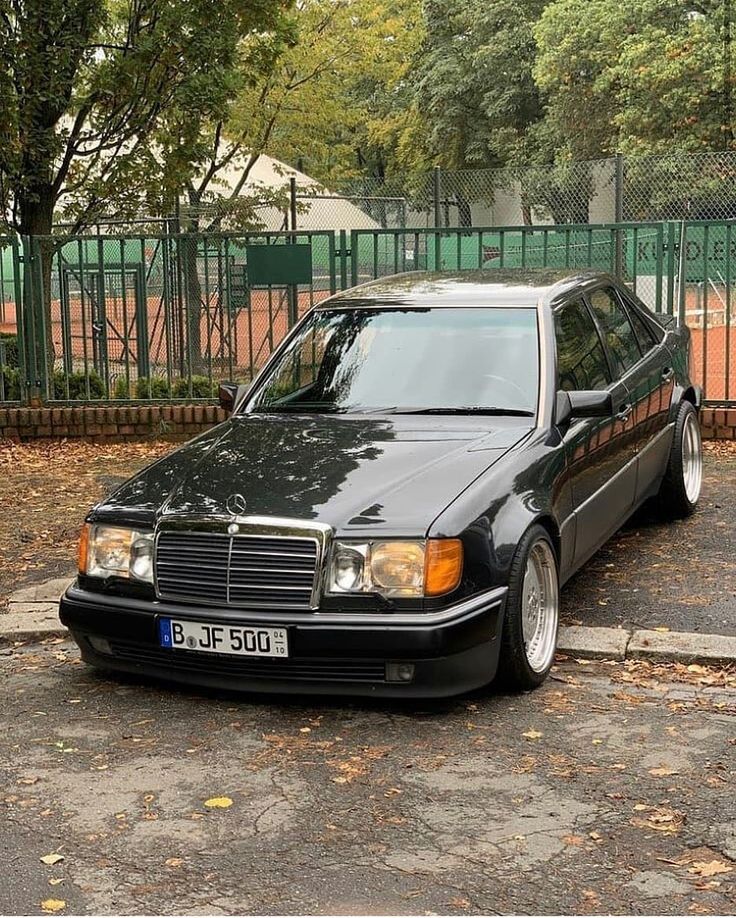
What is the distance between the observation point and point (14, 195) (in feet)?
44.2

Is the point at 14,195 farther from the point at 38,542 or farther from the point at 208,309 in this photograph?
the point at 38,542

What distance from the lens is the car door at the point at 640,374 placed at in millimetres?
7051

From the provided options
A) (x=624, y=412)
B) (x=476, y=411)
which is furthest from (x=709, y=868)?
(x=624, y=412)

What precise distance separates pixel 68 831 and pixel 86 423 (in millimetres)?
8431

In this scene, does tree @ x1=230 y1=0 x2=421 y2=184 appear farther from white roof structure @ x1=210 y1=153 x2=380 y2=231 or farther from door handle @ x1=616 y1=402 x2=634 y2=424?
door handle @ x1=616 y1=402 x2=634 y2=424

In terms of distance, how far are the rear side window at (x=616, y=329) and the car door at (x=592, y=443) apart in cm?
14

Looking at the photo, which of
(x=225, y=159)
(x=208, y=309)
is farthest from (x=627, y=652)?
(x=225, y=159)

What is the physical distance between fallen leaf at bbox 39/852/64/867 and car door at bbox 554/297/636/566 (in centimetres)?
291

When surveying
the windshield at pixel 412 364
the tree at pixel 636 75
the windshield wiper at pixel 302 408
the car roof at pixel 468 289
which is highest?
the tree at pixel 636 75

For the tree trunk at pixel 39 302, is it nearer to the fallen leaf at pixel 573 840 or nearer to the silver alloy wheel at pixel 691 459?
the silver alloy wheel at pixel 691 459

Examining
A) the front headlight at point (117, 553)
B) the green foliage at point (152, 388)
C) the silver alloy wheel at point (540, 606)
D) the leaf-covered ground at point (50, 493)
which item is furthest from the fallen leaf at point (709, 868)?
the green foliage at point (152, 388)

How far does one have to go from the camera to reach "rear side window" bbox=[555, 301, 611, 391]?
6.32 meters

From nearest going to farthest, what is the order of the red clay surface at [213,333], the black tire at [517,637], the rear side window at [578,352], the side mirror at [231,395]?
the black tire at [517,637], the rear side window at [578,352], the side mirror at [231,395], the red clay surface at [213,333]

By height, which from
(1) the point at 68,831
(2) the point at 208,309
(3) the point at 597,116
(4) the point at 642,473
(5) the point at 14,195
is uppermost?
(3) the point at 597,116
